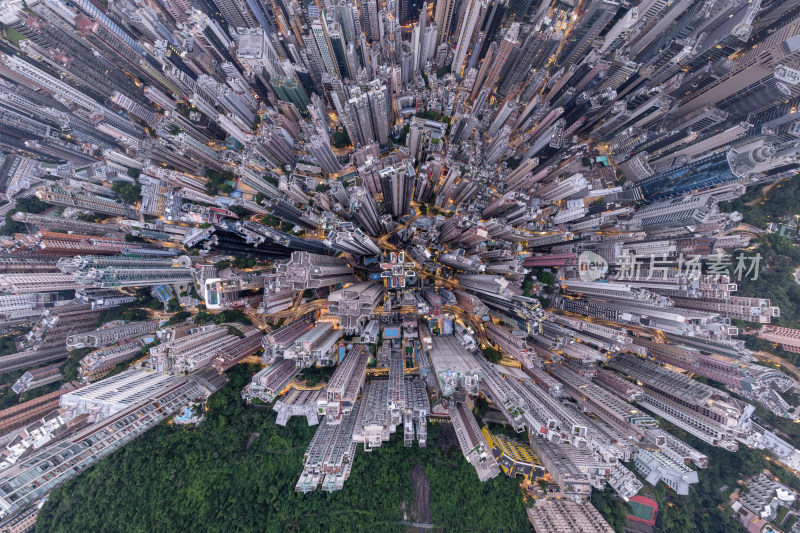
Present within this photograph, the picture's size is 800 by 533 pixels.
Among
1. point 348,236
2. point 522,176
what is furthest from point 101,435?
point 522,176

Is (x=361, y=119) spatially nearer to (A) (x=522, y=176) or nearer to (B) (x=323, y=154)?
(B) (x=323, y=154)

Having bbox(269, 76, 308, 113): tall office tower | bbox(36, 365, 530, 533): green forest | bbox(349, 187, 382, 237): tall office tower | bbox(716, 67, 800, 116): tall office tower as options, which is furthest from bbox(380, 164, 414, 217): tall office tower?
bbox(716, 67, 800, 116): tall office tower

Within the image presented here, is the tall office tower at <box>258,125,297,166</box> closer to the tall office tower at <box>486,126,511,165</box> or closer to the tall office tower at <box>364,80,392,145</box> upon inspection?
the tall office tower at <box>364,80,392,145</box>

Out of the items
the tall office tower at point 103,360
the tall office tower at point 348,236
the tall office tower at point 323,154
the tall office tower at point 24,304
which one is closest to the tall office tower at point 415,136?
the tall office tower at point 323,154

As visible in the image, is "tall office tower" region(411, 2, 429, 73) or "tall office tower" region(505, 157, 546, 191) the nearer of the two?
"tall office tower" region(505, 157, 546, 191)

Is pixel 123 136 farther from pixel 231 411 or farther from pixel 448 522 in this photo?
pixel 448 522

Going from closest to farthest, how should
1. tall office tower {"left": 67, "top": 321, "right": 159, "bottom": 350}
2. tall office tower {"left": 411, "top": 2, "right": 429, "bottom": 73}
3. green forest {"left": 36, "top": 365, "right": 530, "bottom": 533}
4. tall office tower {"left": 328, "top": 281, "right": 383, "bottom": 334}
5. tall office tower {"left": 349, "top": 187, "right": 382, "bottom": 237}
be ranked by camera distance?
green forest {"left": 36, "top": 365, "right": 530, "bottom": 533}
tall office tower {"left": 328, "top": 281, "right": 383, "bottom": 334}
tall office tower {"left": 349, "top": 187, "right": 382, "bottom": 237}
tall office tower {"left": 67, "top": 321, "right": 159, "bottom": 350}
tall office tower {"left": 411, "top": 2, "right": 429, "bottom": 73}

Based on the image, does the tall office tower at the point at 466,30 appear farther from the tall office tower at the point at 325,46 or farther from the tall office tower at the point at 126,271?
the tall office tower at the point at 126,271
